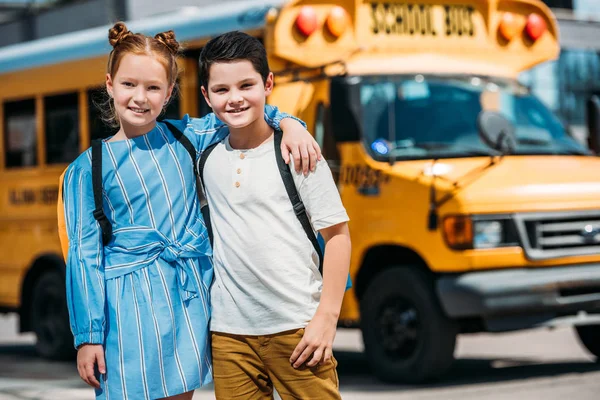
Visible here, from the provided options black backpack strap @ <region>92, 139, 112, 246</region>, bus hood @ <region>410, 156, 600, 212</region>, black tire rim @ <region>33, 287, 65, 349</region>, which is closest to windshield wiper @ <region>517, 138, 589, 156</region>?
bus hood @ <region>410, 156, 600, 212</region>

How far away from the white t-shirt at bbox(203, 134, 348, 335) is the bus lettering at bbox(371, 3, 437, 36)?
17.1 feet

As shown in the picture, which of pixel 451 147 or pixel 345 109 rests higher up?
pixel 345 109

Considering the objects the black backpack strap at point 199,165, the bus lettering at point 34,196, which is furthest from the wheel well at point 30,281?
the black backpack strap at point 199,165

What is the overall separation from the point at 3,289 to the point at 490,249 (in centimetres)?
513

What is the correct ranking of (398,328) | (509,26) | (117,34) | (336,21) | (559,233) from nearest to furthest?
1. (117,34)
2. (559,233)
3. (398,328)
4. (336,21)
5. (509,26)

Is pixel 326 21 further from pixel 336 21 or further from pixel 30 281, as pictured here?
pixel 30 281

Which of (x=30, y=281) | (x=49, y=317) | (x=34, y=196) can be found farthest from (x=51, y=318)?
(x=34, y=196)

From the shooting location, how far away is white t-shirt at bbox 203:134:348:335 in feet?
11.6

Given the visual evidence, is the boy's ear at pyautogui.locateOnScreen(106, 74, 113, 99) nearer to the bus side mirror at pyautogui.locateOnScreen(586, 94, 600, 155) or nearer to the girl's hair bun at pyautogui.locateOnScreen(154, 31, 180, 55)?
the girl's hair bun at pyautogui.locateOnScreen(154, 31, 180, 55)

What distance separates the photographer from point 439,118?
841 centimetres

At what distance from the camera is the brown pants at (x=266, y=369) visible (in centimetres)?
356

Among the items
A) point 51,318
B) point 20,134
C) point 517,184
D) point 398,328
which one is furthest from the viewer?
point 20,134

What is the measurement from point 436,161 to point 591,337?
224 centimetres

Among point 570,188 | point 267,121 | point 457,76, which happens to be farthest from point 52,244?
point 267,121
